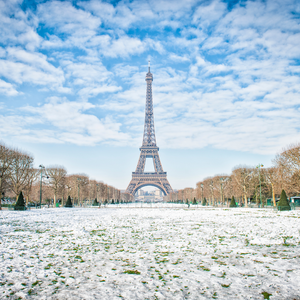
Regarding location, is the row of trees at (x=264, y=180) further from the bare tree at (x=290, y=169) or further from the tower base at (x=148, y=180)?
the tower base at (x=148, y=180)

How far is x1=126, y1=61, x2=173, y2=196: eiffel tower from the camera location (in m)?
100

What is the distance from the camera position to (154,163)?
104000 millimetres

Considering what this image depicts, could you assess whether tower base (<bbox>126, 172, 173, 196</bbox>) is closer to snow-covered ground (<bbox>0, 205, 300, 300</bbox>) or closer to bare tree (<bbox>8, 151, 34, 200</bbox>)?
bare tree (<bbox>8, 151, 34, 200</bbox>)

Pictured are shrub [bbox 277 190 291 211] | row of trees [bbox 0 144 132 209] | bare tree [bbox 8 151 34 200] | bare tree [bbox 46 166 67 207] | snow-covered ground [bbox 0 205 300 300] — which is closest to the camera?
snow-covered ground [bbox 0 205 300 300]

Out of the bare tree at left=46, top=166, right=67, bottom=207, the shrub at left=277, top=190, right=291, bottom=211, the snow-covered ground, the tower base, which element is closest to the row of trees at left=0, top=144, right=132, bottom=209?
the bare tree at left=46, top=166, right=67, bottom=207

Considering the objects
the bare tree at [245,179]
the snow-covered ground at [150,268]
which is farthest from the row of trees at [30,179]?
the bare tree at [245,179]

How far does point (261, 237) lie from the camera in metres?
11.4

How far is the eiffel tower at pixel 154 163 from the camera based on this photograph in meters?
100

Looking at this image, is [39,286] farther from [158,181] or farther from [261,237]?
[158,181]

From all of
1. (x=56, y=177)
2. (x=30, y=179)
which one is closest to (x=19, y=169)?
(x=30, y=179)

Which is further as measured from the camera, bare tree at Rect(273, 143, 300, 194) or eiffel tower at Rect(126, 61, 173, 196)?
eiffel tower at Rect(126, 61, 173, 196)

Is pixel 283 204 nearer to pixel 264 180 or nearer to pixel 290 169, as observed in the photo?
pixel 290 169

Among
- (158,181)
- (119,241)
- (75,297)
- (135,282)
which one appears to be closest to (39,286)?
(75,297)

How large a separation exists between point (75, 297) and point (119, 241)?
5.92 metres
